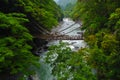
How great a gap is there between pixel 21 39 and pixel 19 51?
134 centimetres

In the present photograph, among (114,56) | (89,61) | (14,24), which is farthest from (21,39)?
(114,56)

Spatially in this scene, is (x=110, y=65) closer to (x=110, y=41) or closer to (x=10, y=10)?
(x=110, y=41)

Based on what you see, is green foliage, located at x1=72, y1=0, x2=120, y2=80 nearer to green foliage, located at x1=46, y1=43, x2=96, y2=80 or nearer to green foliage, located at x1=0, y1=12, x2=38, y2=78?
green foliage, located at x1=46, y1=43, x2=96, y2=80

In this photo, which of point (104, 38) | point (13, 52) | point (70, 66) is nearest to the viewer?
point (70, 66)

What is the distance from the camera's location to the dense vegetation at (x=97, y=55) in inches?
832

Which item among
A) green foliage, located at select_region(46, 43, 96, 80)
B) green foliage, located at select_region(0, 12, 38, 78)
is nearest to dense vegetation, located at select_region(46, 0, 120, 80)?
green foliage, located at select_region(46, 43, 96, 80)

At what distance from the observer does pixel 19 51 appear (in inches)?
922

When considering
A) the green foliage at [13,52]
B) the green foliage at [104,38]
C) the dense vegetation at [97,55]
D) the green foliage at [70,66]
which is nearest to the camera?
the green foliage at [70,66]

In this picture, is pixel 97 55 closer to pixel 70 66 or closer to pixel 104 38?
pixel 104 38

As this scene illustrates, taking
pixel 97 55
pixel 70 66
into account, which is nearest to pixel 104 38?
pixel 97 55

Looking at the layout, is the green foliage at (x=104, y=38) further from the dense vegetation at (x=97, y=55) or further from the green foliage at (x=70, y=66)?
the green foliage at (x=70, y=66)

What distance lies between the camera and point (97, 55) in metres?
24.8

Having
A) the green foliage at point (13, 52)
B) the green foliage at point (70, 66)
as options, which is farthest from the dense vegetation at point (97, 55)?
the green foliage at point (13, 52)

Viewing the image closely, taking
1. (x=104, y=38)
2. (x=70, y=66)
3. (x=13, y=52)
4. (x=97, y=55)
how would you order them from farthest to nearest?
1. (x=104, y=38)
2. (x=97, y=55)
3. (x=13, y=52)
4. (x=70, y=66)
